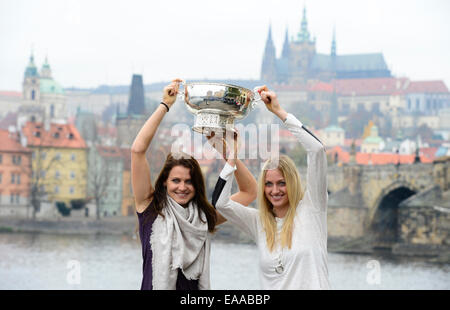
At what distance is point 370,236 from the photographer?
1995cm

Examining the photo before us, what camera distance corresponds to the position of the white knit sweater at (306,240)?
1606mm

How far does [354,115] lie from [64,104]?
59.3 ft

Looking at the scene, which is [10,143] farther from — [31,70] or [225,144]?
[225,144]

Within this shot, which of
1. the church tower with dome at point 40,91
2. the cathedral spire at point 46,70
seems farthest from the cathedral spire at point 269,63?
the cathedral spire at point 46,70

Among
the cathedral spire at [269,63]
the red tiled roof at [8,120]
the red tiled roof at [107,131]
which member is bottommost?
the red tiled roof at [107,131]

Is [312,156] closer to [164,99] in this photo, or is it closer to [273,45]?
[164,99]

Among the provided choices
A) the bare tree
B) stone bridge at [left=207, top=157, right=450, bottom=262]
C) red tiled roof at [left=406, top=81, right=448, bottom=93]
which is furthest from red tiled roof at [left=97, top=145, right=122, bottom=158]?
red tiled roof at [left=406, top=81, right=448, bottom=93]

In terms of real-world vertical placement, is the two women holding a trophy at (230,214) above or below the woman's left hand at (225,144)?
below

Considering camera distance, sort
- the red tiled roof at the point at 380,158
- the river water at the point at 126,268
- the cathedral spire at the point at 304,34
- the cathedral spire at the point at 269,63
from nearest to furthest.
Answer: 1. the river water at the point at 126,268
2. the red tiled roof at the point at 380,158
3. the cathedral spire at the point at 269,63
4. the cathedral spire at the point at 304,34

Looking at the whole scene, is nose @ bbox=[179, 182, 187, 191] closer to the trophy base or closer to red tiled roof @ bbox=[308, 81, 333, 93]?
the trophy base

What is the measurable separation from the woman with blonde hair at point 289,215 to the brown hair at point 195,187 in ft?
0.11

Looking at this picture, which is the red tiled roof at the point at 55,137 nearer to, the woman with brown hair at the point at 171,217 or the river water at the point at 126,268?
the river water at the point at 126,268

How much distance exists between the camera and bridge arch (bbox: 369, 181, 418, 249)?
20.2m
